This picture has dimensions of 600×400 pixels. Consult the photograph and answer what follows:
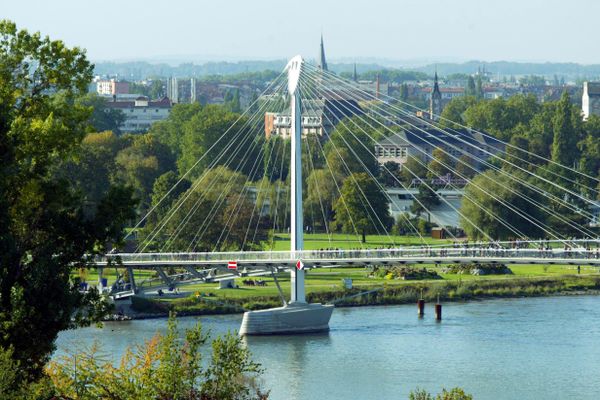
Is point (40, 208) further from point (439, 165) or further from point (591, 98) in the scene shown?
point (591, 98)

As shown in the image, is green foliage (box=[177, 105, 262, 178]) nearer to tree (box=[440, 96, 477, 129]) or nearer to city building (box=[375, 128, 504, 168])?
→ city building (box=[375, 128, 504, 168])

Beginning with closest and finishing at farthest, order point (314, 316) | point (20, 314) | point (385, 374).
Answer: point (20, 314), point (385, 374), point (314, 316)

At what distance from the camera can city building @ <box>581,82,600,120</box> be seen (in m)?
159

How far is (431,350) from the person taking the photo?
41781 mm

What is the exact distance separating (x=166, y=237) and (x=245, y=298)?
711 centimetres

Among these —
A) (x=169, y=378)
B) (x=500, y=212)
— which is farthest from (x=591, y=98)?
(x=169, y=378)

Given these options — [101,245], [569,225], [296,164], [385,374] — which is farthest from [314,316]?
[101,245]

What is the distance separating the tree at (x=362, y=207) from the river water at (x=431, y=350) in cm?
1311

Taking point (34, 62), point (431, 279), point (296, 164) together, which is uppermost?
point (34, 62)

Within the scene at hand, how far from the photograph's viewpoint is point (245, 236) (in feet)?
197

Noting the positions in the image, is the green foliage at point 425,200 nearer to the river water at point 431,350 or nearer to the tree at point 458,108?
the river water at point 431,350

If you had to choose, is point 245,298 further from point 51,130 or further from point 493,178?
point 51,130

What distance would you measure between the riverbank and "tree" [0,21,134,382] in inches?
1078

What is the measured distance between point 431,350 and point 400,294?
1214cm
